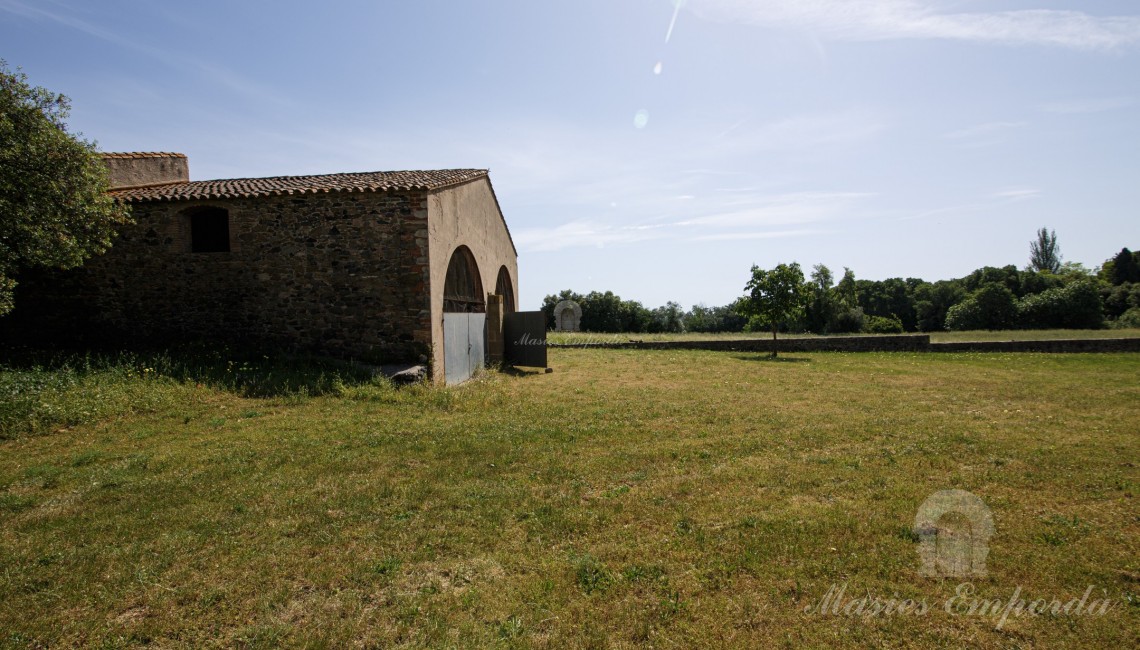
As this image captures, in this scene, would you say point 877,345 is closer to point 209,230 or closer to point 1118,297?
point 209,230

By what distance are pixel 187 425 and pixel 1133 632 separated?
10815 mm

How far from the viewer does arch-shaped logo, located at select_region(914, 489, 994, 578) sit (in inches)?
155

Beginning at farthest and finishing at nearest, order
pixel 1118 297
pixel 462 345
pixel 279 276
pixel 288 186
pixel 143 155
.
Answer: pixel 1118 297, pixel 143 155, pixel 462 345, pixel 288 186, pixel 279 276

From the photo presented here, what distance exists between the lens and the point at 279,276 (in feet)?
43.1

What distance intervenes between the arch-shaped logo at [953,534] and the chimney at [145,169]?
67.7 feet

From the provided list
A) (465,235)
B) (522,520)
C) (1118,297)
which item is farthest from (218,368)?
(1118,297)

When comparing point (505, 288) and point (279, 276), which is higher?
point (505, 288)

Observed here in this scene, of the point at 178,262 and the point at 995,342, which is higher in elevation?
the point at 178,262

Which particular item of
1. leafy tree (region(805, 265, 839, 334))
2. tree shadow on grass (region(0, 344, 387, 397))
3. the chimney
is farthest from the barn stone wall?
leafy tree (region(805, 265, 839, 334))

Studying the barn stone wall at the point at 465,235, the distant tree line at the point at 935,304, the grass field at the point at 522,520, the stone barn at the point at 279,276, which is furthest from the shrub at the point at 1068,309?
the stone barn at the point at 279,276

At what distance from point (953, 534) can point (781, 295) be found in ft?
70.5

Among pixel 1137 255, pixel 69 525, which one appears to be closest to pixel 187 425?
pixel 69 525

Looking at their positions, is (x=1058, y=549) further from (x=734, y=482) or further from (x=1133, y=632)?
(x=734, y=482)

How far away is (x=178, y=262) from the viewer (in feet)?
44.2
